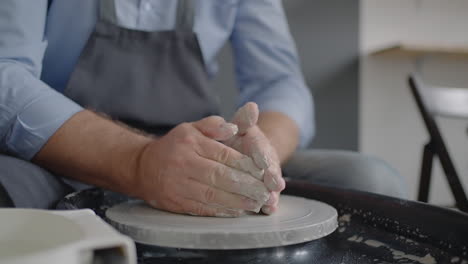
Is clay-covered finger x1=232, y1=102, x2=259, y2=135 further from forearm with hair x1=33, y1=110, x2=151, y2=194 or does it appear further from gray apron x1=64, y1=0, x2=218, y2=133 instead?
gray apron x1=64, y1=0, x2=218, y2=133

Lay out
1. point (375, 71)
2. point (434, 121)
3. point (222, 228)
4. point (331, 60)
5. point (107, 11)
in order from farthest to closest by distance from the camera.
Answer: point (375, 71) < point (331, 60) < point (434, 121) < point (107, 11) < point (222, 228)

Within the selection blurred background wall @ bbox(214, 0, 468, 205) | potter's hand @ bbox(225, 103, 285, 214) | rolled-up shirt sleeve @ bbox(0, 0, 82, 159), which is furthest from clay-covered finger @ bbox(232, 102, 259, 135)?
blurred background wall @ bbox(214, 0, 468, 205)

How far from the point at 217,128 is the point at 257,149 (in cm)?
5

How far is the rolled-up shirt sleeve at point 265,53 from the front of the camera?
42.6 inches

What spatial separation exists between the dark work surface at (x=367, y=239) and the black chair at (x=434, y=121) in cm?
42

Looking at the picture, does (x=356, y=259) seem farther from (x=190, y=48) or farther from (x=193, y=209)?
(x=190, y=48)

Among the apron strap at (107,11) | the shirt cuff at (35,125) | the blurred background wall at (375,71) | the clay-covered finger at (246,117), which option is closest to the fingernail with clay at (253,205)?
the clay-covered finger at (246,117)

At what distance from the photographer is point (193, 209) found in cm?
56

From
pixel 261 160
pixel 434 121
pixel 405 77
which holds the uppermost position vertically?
pixel 261 160

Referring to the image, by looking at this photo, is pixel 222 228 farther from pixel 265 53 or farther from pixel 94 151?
pixel 265 53

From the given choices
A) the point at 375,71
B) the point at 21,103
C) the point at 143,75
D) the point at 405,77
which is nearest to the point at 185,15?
the point at 143,75

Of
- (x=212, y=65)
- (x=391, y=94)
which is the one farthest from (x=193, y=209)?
(x=391, y=94)

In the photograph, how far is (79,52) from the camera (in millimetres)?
879

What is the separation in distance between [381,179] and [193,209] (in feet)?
1.34
